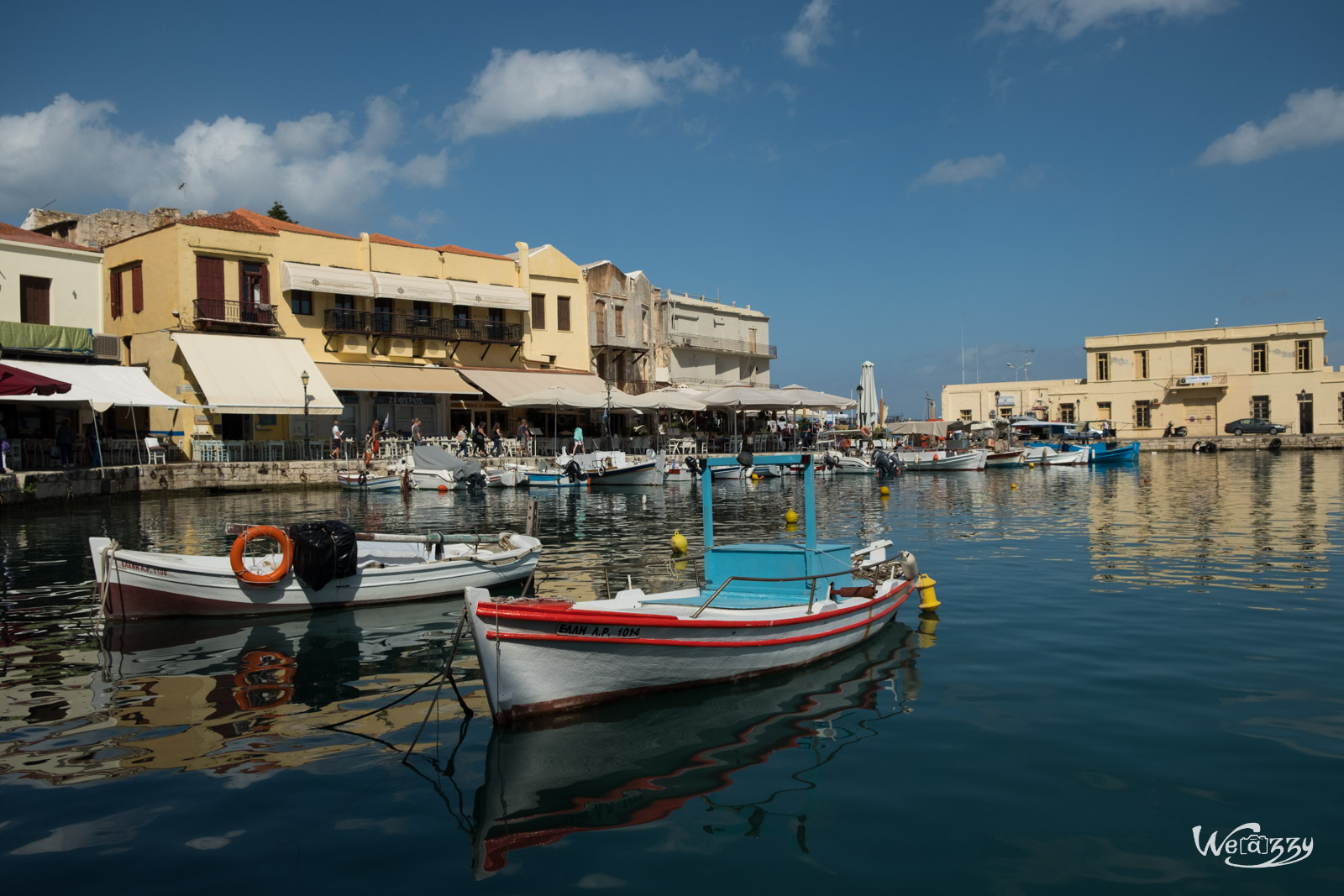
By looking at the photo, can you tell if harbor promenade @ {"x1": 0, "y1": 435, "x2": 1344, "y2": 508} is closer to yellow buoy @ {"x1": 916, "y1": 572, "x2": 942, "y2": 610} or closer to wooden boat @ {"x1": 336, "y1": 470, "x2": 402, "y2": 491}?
wooden boat @ {"x1": 336, "y1": 470, "x2": 402, "y2": 491}

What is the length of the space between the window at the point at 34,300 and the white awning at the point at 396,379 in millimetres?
9069

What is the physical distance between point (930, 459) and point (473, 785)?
38.8 metres

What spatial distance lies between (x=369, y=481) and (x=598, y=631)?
84.8 ft

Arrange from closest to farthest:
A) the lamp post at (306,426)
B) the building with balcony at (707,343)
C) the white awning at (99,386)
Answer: the white awning at (99,386) → the lamp post at (306,426) → the building with balcony at (707,343)

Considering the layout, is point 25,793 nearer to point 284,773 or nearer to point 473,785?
point 284,773

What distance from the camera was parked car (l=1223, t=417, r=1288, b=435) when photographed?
56594mm

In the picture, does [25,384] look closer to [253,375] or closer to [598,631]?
[253,375]

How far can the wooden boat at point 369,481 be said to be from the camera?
30.7m

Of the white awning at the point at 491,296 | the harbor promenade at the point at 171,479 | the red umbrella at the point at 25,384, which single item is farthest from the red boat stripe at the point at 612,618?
the white awning at the point at 491,296

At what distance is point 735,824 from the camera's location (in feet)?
17.8

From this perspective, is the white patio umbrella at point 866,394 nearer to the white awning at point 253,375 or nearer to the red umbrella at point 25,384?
the white awning at point 253,375

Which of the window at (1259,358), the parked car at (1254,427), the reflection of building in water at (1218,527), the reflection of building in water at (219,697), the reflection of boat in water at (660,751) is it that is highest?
the window at (1259,358)

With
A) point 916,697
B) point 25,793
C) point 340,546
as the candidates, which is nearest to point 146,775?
point 25,793

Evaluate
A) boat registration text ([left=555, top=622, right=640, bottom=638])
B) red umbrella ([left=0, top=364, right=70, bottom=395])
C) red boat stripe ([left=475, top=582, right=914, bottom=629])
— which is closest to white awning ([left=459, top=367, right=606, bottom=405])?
red umbrella ([left=0, top=364, right=70, bottom=395])
